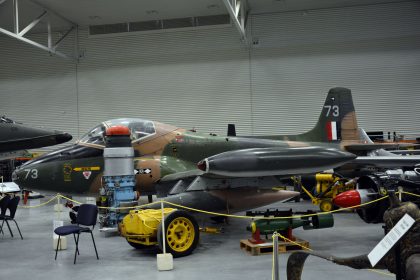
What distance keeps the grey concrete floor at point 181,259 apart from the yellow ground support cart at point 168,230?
0.67 ft

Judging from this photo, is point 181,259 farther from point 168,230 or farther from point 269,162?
point 269,162

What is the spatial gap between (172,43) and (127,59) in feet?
7.50

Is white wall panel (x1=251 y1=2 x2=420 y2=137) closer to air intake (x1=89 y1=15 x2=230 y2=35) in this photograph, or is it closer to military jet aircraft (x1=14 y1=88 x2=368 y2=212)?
air intake (x1=89 y1=15 x2=230 y2=35)

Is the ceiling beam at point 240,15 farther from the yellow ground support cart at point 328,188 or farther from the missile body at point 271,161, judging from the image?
the missile body at point 271,161

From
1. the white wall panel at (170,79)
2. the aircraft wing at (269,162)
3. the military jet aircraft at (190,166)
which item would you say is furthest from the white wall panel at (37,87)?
the aircraft wing at (269,162)

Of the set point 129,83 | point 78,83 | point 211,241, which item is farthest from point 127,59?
point 211,241

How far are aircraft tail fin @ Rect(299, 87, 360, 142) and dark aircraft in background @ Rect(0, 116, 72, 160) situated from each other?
699cm

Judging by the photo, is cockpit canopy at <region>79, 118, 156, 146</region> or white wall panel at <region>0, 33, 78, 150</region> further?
white wall panel at <region>0, 33, 78, 150</region>

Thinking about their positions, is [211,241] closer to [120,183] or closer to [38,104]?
[120,183]

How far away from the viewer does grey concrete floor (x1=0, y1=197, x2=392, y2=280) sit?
17.9ft

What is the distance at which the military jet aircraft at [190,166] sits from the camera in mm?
6750

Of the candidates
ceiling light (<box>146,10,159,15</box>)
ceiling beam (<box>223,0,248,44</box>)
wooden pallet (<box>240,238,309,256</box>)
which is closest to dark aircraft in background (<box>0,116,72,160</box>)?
wooden pallet (<box>240,238,309,256</box>)

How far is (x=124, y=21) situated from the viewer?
2000 centimetres

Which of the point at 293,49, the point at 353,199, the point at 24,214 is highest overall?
the point at 293,49
